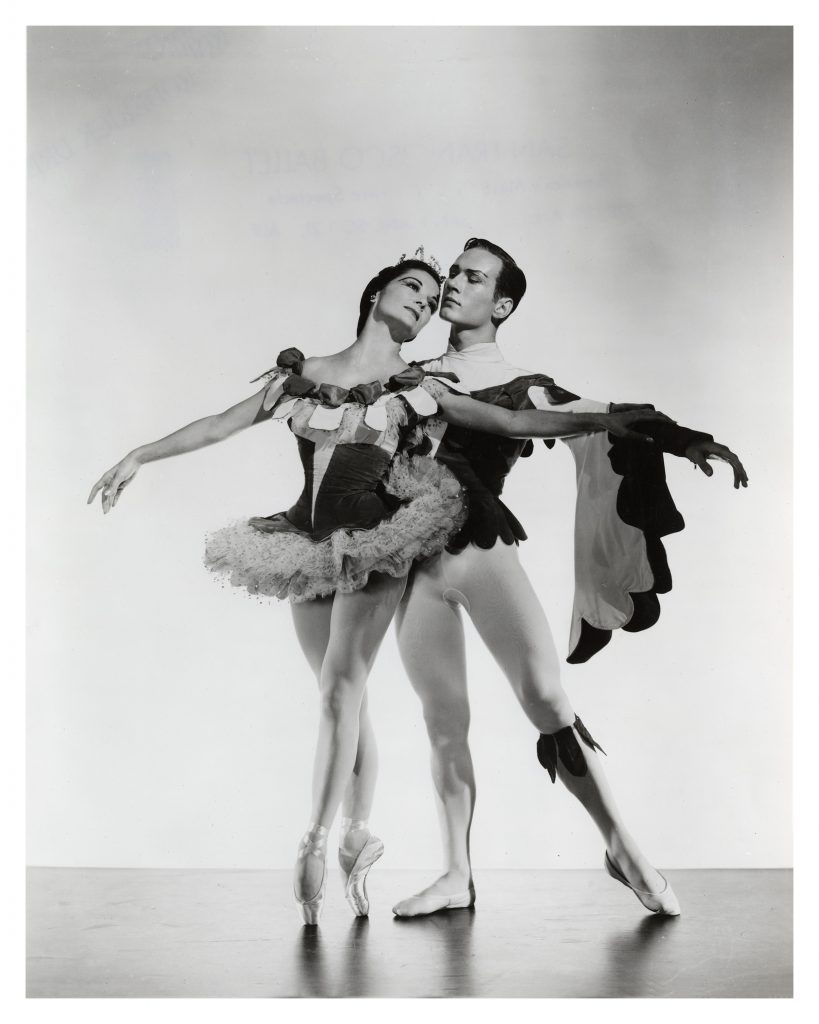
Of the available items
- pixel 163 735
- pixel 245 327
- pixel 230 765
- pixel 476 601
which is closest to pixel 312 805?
pixel 230 765

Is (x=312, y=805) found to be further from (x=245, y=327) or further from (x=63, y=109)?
(x=63, y=109)

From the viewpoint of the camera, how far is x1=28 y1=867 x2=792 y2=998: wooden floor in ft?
10.7

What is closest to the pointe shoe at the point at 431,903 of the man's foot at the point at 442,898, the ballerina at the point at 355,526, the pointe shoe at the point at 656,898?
the man's foot at the point at 442,898

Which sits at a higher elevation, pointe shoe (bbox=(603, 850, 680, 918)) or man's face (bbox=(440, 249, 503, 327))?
man's face (bbox=(440, 249, 503, 327))

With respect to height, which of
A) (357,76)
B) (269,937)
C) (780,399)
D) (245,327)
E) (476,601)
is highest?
(357,76)

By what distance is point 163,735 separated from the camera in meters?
3.72

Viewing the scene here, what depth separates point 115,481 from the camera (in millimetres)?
3730

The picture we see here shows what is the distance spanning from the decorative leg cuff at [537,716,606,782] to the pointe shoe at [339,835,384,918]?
57 centimetres

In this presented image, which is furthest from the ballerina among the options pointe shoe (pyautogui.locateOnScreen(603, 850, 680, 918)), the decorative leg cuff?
pointe shoe (pyautogui.locateOnScreen(603, 850, 680, 918))

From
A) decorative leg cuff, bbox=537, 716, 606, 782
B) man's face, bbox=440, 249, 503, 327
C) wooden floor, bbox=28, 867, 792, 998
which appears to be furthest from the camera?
man's face, bbox=440, 249, 503, 327

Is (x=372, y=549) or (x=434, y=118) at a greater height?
(x=434, y=118)

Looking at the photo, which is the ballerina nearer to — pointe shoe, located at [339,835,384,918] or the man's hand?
pointe shoe, located at [339,835,384,918]

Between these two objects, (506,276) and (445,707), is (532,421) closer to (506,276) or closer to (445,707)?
(506,276)

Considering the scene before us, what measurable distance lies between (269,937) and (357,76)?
8.74 feet
